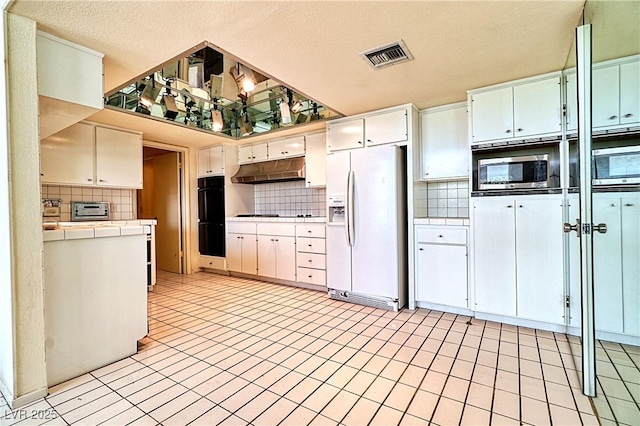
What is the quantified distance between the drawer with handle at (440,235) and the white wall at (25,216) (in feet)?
10.3

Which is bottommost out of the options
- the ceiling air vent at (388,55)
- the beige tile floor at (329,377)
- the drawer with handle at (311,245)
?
the beige tile floor at (329,377)

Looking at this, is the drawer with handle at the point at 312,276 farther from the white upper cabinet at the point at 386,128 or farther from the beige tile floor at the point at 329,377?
the white upper cabinet at the point at 386,128

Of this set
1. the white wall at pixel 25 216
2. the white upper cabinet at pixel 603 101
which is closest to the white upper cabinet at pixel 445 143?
the white upper cabinet at pixel 603 101

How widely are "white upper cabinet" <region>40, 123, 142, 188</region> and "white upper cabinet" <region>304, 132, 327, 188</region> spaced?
245 centimetres

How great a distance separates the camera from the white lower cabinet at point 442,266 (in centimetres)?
298

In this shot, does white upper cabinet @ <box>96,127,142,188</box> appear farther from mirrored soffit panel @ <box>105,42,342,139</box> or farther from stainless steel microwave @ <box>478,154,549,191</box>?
stainless steel microwave @ <box>478,154,549,191</box>

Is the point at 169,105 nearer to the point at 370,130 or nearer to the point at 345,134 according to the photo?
the point at 345,134

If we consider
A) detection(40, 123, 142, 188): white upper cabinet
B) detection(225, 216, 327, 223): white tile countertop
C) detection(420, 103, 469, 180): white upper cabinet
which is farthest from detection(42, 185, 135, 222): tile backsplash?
detection(420, 103, 469, 180): white upper cabinet

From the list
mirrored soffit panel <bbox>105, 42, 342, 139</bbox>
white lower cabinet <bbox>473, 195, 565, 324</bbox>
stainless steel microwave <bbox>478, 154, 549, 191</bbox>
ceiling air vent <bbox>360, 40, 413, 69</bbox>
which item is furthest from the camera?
mirrored soffit panel <bbox>105, 42, 342, 139</bbox>

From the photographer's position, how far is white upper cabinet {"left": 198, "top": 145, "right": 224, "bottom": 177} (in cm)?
500

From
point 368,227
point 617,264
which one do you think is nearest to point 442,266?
point 368,227

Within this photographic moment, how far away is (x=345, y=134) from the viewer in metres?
3.61

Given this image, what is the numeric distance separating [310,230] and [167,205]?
10.3ft

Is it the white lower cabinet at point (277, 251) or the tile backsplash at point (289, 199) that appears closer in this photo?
the white lower cabinet at point (277, 251)
